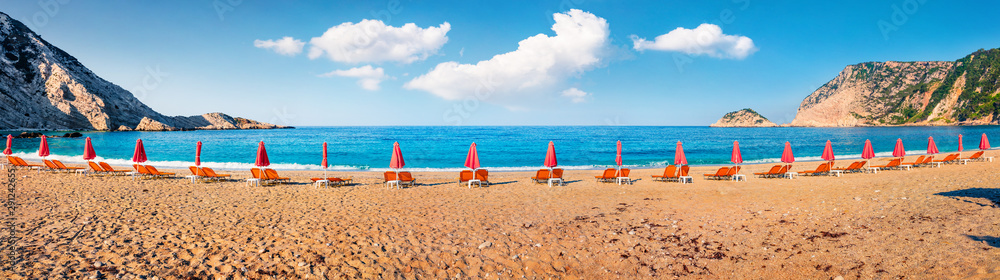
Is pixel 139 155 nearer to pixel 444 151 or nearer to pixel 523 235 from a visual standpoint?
pixel 523 235

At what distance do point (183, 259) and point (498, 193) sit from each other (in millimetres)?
8789

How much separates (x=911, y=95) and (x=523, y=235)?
705ft

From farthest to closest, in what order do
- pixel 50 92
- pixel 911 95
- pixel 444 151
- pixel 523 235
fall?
pixel 911 95 < pixel 50 92 < pixel 444 151 < pixel 523 235

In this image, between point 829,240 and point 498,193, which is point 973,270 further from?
point 498,193

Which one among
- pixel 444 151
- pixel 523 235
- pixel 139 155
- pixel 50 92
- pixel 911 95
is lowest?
pixel 444 151

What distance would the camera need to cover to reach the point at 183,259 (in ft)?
19.4

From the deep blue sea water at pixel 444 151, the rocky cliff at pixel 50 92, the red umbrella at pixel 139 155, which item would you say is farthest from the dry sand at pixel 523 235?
the rocky cliff at pixel 50 92

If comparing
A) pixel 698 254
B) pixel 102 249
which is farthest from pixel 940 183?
pixel 102 249

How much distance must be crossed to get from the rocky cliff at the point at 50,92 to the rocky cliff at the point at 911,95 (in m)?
232

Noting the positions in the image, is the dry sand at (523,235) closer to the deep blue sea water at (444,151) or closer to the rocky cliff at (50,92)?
the deep blue sea water at (444,151)

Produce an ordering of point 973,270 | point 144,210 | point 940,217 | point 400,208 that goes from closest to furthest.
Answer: point 973,270 → point 940,217 → point 144,210 → point 400,208

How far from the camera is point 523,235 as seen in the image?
294 inches

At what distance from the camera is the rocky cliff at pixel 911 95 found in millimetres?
118438

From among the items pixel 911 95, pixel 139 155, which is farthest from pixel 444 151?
pixel 911 95
